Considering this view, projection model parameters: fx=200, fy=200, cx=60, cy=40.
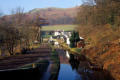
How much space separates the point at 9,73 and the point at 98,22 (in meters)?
31.9

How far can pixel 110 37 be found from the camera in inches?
1287

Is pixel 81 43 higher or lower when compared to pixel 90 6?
lower

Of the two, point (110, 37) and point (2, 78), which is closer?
point (2, 78)

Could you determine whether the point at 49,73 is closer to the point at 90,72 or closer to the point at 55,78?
the point at 55,78

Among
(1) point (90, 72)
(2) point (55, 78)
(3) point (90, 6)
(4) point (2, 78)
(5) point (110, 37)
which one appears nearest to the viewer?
(4) point (2, 78)

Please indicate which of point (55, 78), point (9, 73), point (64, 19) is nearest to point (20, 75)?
point (9, 73)

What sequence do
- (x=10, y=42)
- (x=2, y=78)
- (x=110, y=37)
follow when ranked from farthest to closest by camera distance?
1. (x=110, y=37)
2. (x=10, y=42)
3. (x=2, y=78)

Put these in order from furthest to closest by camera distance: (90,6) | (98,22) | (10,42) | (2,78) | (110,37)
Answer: (90,6), (98,22), (110,37), (10,42), (2,78)

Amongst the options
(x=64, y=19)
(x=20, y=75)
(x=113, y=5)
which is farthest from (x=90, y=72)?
(x=64, y=19)

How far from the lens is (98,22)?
137ft

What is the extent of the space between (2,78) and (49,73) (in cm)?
659

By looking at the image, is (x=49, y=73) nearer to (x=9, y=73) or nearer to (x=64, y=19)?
(x=9, y=73)

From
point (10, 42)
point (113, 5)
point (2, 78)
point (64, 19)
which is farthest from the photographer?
point (64, 19)

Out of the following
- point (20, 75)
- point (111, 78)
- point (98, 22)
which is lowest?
point (111, 78)
